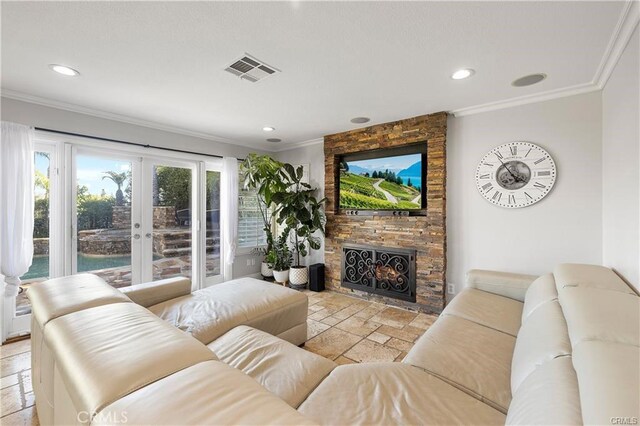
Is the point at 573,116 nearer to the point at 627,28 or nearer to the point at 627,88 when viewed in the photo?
the point at 627,88

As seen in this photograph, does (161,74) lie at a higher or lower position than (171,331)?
higher

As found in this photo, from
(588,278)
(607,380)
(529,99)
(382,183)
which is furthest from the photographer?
(382,183)

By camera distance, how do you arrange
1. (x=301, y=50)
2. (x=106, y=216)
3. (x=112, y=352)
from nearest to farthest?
(x=112, y=352), (x=301, y=50), (x=106, y=216)

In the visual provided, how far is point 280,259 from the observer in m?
4.55

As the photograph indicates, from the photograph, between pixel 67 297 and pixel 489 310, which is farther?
pixel 489 310

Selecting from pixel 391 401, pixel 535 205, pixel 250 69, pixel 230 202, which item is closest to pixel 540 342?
pixel 391 401

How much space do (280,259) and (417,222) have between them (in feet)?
7.47

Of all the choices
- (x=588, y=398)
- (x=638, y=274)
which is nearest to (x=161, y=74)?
(x=588, y=398)

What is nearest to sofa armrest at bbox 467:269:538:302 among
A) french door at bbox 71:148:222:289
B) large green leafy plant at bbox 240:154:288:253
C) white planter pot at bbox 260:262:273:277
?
large green leafy plant at bbox 240:154:288:253

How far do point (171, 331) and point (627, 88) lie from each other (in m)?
3.02

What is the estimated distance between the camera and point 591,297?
4.35 ft

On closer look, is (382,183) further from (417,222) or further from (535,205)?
(535,205)

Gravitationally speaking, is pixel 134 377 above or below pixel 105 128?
below

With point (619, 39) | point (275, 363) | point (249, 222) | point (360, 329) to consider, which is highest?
point (619, 39)
